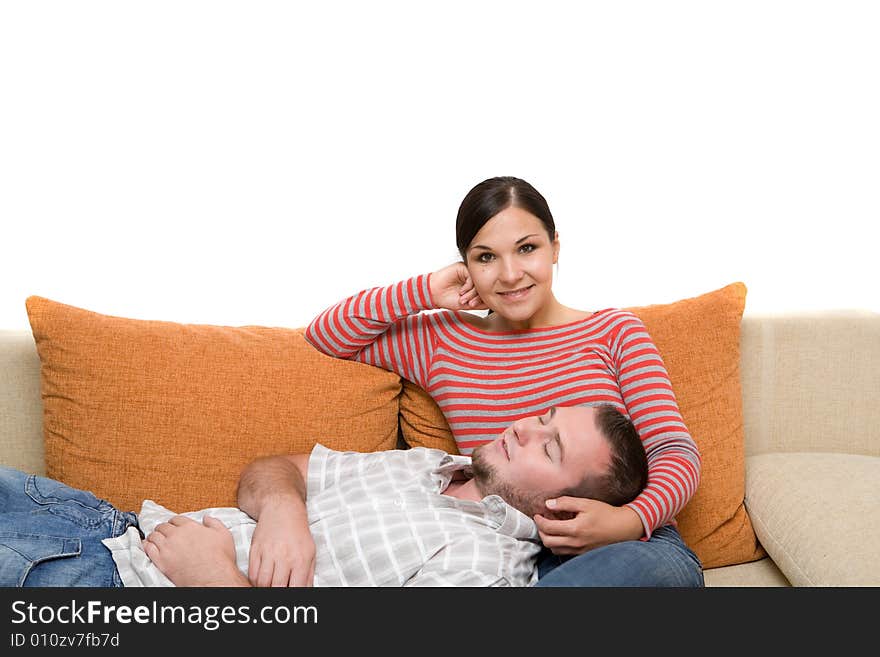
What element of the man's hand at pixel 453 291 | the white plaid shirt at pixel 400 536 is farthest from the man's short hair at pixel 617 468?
the man's hand at pixel 453 291

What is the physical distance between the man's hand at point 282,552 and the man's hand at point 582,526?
1.31 ft

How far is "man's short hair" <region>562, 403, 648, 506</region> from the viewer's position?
1.56 m

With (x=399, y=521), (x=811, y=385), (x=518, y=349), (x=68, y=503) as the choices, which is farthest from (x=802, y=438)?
(x=68, y=503)

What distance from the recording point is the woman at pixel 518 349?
1654 millimetres

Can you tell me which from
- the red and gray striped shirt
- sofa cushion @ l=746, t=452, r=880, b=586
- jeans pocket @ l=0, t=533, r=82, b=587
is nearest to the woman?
the red and gray striped shirt

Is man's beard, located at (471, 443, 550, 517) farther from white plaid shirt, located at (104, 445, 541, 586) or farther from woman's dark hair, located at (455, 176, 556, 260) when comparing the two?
woman's dark hair, located at (455, 176, 556, 260)

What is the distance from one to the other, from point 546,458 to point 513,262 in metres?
0.45

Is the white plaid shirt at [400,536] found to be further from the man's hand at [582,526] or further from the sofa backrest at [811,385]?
the sofa backrest at [811,385]

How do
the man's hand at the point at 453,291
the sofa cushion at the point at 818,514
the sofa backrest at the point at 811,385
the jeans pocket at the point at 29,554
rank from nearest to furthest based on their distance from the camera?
the jeans pocket at the point at 29,554
the sofa cushion at the point at 818,514
the man's hand at the point at 453,291
the sofa backrest at the point at 811,385

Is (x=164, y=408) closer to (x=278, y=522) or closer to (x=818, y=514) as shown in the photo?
(x=278, y=522)

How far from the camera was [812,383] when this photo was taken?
84.7 inches

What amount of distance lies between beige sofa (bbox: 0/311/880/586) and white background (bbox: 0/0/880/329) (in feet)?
1.15

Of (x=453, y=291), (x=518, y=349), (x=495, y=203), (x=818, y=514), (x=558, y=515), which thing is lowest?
(x=818, y=514)
